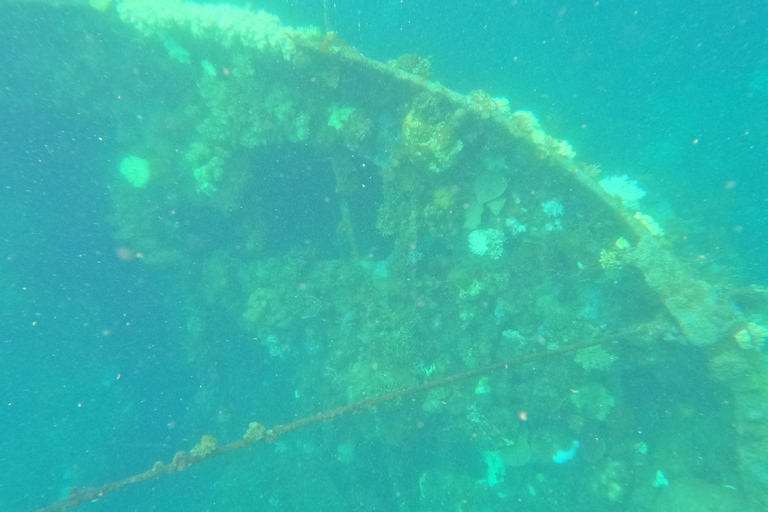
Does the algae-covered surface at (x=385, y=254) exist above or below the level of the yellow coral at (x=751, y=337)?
above

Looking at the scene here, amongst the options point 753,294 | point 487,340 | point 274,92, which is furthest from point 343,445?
point 753,294

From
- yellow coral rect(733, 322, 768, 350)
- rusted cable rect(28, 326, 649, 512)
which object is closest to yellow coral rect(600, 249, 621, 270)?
rusted cable rect(28, 326, 649, 512)

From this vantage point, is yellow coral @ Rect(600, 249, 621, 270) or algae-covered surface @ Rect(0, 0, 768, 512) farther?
algae-covered surface @ Rect(0, 0, 768, 512)

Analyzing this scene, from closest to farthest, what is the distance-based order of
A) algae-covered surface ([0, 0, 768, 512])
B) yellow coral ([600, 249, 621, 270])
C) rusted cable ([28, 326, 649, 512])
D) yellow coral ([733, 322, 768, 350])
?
1. rusted cable ([28, 326, 649, 512])
2. yellow coral ([733, 322, 768, 350])
3. yellow coral ([600, 249, 621, 270])
4. algae-covered surface ([0, 0, 768, 512])

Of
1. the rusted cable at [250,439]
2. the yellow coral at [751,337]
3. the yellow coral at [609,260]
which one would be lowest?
the yellow coral at [751,337]

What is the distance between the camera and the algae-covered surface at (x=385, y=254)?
18.1 ft

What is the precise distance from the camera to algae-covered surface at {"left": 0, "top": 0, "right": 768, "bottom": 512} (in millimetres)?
5527

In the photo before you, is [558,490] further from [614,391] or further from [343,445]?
[343,445]

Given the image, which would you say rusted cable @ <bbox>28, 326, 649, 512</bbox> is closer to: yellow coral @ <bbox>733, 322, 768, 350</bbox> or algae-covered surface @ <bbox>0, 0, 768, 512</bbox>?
algae-covered surface @ <bbox>0, 0, 768, 512</bbox>

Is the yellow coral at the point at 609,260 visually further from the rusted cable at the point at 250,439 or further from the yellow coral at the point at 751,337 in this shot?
the yellow coral at the point at 751,337

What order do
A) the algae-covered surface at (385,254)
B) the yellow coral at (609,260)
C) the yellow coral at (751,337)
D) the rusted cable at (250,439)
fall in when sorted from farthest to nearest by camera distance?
the algae-covered surface at (385,254) < the yellow coral at (609,260) < the yellow coral at (751,337) < the rusted cable at (250,439)

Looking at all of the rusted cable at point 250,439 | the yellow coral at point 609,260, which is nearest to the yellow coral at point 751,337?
the rusted cable at point 250,439

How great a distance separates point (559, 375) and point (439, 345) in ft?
7.29

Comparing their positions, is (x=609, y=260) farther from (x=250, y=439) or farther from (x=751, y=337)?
(x=250, y=439)
